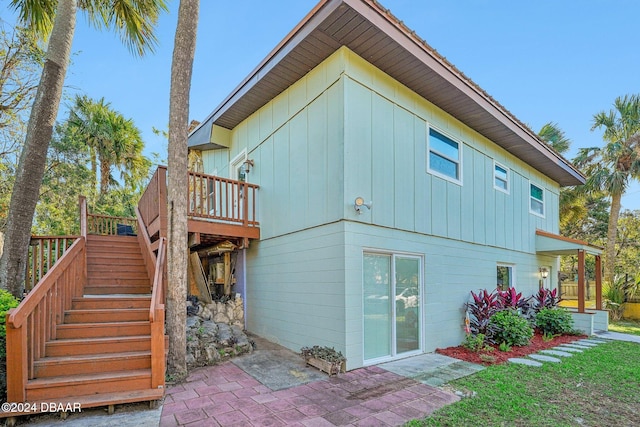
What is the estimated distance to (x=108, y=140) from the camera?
513 inches

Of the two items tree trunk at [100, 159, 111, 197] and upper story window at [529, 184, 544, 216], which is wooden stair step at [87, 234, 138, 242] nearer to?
tree trunk at [100, 159, 111, 197]

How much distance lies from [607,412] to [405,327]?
283cm

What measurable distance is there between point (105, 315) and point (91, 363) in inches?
38.8

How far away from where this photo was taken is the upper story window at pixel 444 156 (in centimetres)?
709

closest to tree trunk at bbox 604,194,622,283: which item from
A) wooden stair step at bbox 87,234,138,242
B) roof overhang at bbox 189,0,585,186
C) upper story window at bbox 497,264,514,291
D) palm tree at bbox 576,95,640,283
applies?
palm tree at bbox 576,95,640,283

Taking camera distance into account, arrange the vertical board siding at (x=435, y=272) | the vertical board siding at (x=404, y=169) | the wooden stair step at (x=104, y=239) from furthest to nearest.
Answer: the wooden stair step at (x=104, y=239), the vertical board siding at (x=404, y=169), the vertical board siding at (x=435, y=272)

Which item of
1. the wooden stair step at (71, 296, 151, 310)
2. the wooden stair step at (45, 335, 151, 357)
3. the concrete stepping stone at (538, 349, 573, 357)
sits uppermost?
the wooden stair step at (71, 296, 151, 310)

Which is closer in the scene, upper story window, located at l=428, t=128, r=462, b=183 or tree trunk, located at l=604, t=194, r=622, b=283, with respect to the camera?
upper story window, located at l=428, t=128, r=462, b=183

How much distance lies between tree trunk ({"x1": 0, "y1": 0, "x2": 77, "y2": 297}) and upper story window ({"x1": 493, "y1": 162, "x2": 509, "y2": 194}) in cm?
952

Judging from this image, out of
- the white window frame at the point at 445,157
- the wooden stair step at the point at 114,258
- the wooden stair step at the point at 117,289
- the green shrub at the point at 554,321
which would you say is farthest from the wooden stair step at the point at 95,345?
the green shrub at the point at 554,321

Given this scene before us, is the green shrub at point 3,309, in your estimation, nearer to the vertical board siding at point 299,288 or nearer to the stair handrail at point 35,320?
the stair handrail at point 35,320

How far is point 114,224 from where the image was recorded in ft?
38.2

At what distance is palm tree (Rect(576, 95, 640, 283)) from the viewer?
1354 centimetres

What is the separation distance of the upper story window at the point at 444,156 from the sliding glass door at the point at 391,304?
206cm
